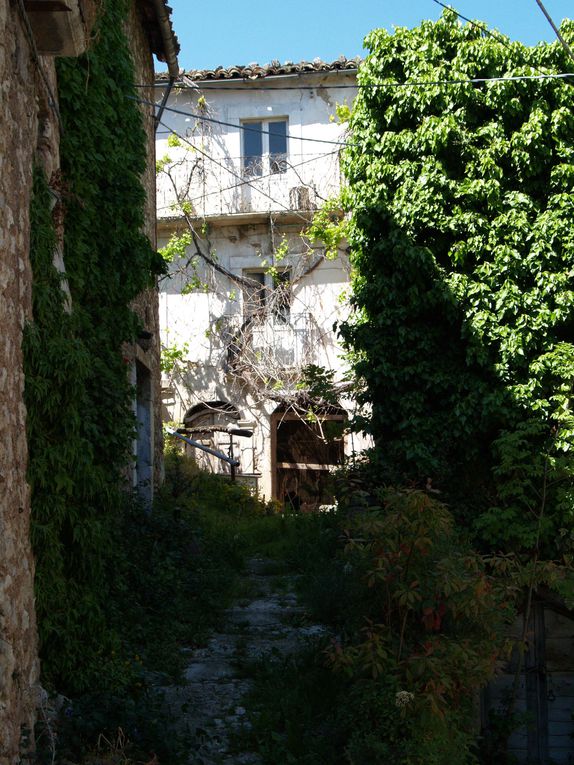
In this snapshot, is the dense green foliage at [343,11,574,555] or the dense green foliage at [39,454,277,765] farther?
the dense green foliage at [343,11,574,555]

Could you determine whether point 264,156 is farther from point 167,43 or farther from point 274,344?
point 167,43

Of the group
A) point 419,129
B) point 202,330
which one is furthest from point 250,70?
point 419,129

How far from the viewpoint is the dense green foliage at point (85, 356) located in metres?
5.17

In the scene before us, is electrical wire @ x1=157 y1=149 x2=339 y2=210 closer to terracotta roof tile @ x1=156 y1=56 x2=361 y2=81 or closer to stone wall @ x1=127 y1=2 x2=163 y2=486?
terracotta roof tile @ x1=156 y1=56 x2=361 y2=81

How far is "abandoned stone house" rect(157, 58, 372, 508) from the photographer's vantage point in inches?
654

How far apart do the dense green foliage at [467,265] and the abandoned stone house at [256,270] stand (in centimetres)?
500

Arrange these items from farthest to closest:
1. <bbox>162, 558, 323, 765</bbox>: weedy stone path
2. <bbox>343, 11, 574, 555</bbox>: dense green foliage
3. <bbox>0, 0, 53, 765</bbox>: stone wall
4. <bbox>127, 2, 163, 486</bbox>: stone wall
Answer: <bbox>343, 11, 574, 555</bbox>: dense green foliage
<bbox>127, 2, 163, 486</bbox>: stone wall
<bbox>162, 558, 323, 765</bbox>: weedy stone path
<bbox>0, 0, 53, 765</bbox>: stone wall

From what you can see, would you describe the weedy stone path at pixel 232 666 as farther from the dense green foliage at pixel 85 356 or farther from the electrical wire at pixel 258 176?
the electrical wire at pixel 258 176

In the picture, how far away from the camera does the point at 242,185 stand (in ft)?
55.4

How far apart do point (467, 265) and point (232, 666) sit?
6.30 metres

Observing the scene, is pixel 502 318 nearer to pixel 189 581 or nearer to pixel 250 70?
pixel 189 581

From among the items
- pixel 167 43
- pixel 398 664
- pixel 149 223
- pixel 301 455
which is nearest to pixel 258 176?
pixel 301 455

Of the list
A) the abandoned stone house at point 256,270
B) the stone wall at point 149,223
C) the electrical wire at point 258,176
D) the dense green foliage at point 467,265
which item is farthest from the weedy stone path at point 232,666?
the electrical wire at point 258,176

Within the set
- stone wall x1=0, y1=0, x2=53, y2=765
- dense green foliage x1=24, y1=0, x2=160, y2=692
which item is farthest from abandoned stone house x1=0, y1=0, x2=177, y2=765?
dense green foliage x1=24, y1=0, x2=160, y2=692
